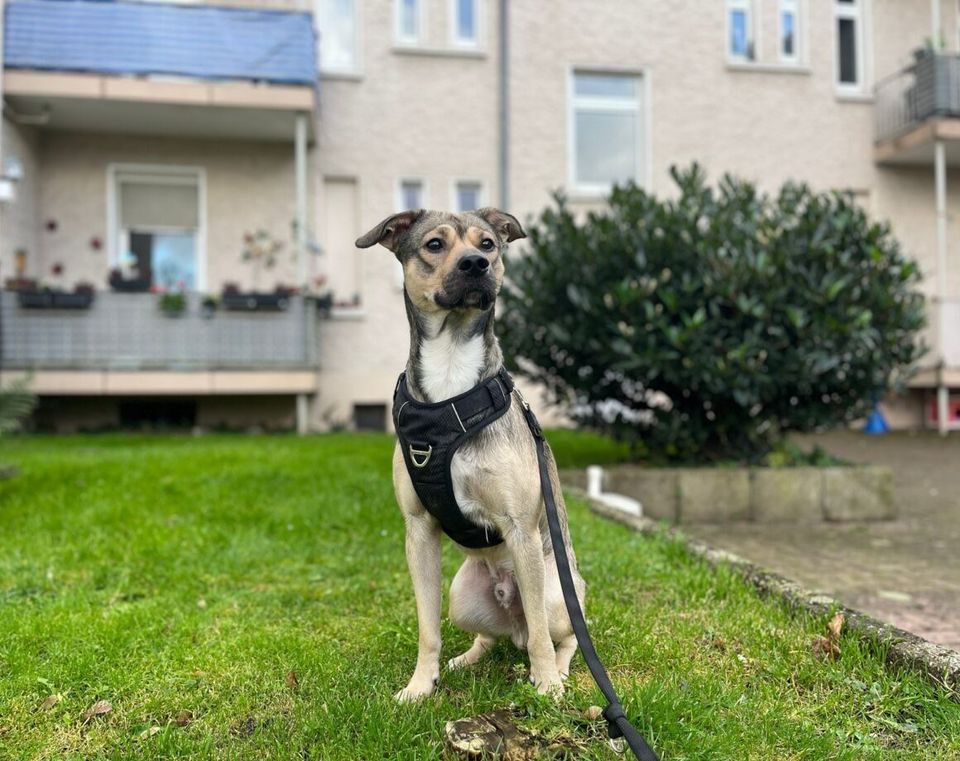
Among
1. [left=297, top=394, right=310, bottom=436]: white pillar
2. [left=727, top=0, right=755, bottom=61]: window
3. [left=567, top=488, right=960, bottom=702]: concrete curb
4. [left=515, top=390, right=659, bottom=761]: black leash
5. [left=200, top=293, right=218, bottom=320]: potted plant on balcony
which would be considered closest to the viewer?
[left=515, top=390, right=659, bottom=761]: black leash

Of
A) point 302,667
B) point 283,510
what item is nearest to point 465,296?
point 302,667

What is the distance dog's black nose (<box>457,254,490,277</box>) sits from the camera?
247 centimetres

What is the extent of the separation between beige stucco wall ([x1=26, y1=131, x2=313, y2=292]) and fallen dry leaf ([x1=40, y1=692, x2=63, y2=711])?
33.2 feet

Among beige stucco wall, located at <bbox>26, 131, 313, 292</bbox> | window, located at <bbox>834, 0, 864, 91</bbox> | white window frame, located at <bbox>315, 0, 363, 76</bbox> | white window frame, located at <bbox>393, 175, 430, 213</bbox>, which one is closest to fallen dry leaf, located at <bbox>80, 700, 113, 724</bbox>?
beige stucco wall, located at <bbox>26, 131, 313, 292</bbox>

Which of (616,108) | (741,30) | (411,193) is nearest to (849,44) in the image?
(741,30)

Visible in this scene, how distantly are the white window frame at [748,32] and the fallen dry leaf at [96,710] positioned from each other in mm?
14481

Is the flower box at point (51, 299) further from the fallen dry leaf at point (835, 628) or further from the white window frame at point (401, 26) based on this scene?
the fallen dry leaf at point (835, 628)

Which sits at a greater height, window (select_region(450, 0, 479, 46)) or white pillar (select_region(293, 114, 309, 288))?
window (select_region(450, 0, 479, 46))

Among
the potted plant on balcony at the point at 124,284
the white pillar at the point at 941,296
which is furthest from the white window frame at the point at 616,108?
the potted plant on balcony at the point at 124,284

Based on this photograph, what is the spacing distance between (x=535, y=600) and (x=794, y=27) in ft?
49.0

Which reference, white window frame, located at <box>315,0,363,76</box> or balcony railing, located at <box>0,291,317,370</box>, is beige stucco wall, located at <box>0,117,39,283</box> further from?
white window frame, located at <box>315,0,363,76</box>

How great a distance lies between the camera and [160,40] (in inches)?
435

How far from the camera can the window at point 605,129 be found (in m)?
13.8

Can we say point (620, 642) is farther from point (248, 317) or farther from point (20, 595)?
point (248, 317)
